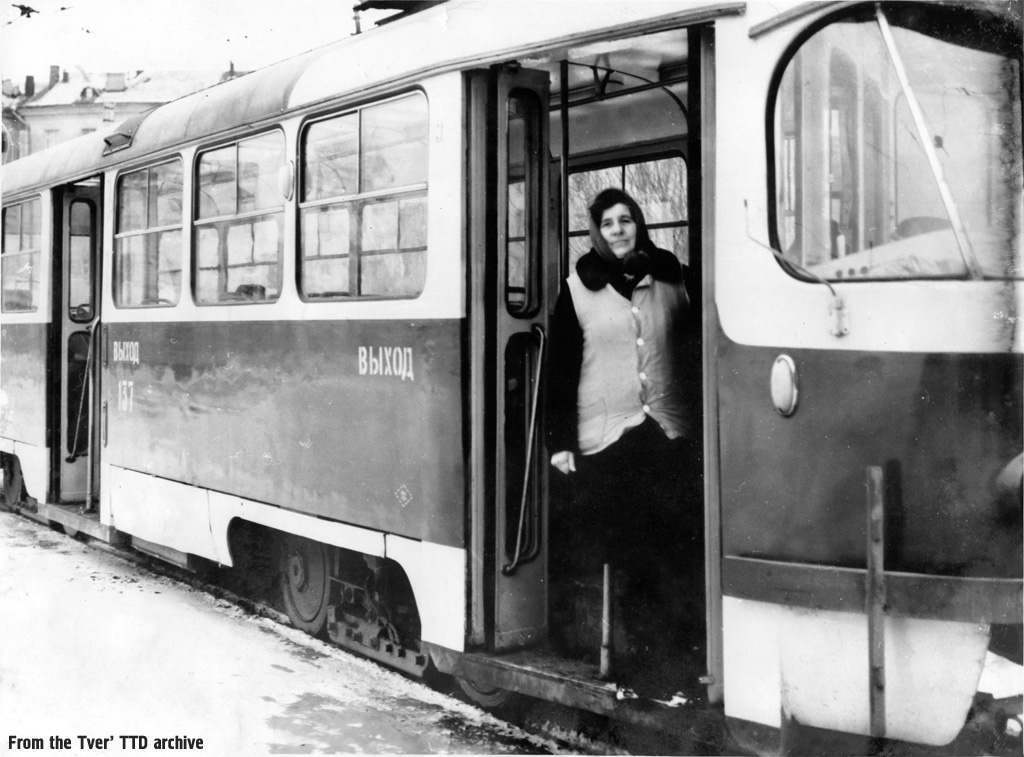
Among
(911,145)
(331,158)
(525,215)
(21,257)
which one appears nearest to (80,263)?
(21,257)

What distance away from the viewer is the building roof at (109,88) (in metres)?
27.2

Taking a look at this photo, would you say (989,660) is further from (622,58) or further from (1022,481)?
(622,58)

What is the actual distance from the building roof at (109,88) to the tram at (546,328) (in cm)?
2137

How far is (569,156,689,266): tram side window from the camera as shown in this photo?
5.33 m

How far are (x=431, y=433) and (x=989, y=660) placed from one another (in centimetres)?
241

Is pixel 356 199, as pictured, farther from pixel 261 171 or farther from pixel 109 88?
pixel 109 88

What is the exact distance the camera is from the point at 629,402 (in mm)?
4266

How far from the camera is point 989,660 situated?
14.6 ft

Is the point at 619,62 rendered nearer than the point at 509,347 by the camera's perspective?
No

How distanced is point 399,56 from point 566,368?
155 cm

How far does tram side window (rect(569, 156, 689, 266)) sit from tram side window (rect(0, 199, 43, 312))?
4.77 metres

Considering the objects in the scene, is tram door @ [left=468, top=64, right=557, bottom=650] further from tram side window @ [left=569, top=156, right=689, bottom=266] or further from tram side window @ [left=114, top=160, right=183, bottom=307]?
tram side window @ [left=114, top=160, right=183, bottom=307]

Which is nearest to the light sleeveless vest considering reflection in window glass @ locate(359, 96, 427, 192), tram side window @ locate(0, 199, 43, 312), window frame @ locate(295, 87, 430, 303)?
window frame @ locate(295, 87, 430, 303)

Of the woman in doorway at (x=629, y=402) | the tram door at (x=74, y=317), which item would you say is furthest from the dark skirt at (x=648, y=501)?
the tram door at (x=74, y=317)
